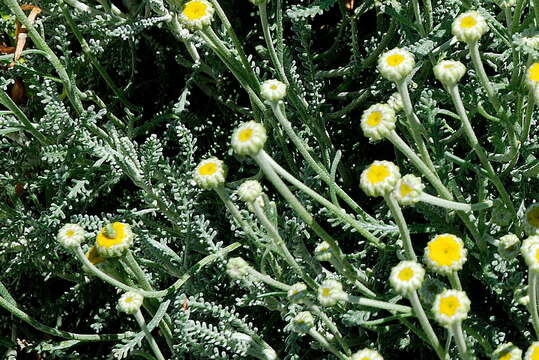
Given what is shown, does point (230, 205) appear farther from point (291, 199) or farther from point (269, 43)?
point (269, 43)

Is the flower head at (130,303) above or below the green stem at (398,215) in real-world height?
above

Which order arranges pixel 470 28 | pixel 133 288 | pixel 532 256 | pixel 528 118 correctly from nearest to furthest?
1. pixel 532 256
2. pixel 470 28
3. pixel 528 118
4. pixel 133 288

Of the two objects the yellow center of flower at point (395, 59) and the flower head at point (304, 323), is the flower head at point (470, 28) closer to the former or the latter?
the yellow center of flower at point (395, 59)

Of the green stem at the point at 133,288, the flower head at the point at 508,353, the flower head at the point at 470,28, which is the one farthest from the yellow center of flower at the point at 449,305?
the green stem at the point at 133,288

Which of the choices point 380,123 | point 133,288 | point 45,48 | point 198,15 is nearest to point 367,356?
point 380,123

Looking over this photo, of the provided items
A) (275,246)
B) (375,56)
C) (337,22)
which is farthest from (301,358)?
(337,22)
